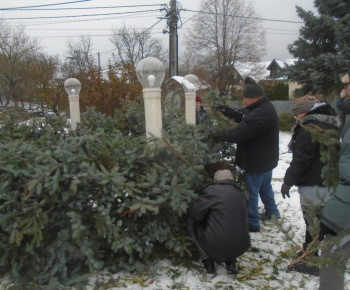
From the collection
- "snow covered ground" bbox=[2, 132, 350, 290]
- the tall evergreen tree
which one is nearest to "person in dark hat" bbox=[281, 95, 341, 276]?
"snow covered ground" bbox=[2, 132, 350, 290]

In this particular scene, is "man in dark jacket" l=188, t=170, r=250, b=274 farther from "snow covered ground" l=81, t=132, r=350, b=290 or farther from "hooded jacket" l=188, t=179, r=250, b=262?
"snow covered ground" l=81, t=132, r=350, b=290

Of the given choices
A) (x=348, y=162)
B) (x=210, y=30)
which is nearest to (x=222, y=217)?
(x=348, y=162)

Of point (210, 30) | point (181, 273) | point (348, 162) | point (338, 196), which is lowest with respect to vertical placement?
point (181, 273)

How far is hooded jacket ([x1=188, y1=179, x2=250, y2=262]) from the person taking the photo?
2.53 m

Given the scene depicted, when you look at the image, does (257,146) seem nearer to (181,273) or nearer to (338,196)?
(181,273)

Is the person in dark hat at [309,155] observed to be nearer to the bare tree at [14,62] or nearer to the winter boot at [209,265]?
the winter boot at [209,265]

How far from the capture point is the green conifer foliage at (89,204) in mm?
2314

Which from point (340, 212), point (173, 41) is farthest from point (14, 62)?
point (340, 212)

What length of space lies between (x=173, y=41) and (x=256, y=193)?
39.1 ft

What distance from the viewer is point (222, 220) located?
2.53 m

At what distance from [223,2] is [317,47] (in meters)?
15.5

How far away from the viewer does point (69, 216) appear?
2.36m

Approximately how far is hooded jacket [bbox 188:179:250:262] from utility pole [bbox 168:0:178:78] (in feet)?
Answer: 39.5

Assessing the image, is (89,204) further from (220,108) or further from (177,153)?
(220,108)
